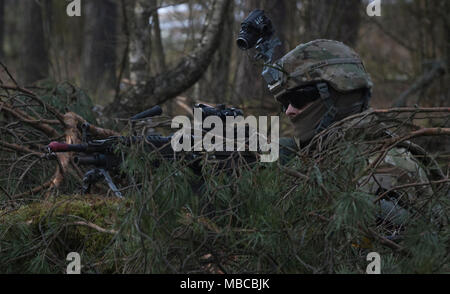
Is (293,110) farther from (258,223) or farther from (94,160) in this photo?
(258,223)

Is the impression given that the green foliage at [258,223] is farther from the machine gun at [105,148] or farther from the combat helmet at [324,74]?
the combat helmet at [324,74]

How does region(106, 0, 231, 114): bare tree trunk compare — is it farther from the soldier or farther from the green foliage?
the green foliage

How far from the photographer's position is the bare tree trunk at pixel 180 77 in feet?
21.1

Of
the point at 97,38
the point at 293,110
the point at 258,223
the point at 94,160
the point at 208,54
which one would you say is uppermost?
the point at 97,38

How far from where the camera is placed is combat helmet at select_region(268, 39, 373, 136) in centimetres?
403

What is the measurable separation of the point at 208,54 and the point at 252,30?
106 inches

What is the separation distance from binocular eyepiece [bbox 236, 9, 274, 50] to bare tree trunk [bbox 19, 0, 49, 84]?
7508 millimetres

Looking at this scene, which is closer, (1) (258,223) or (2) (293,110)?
(1) (258,223)

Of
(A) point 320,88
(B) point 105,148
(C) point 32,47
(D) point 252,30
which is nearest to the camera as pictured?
(B) point 105,148

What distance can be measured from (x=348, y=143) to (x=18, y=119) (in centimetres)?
282

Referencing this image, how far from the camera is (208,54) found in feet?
21.4

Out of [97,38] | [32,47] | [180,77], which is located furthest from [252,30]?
[97,38]

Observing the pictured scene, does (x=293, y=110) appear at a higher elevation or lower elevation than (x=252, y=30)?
lower
